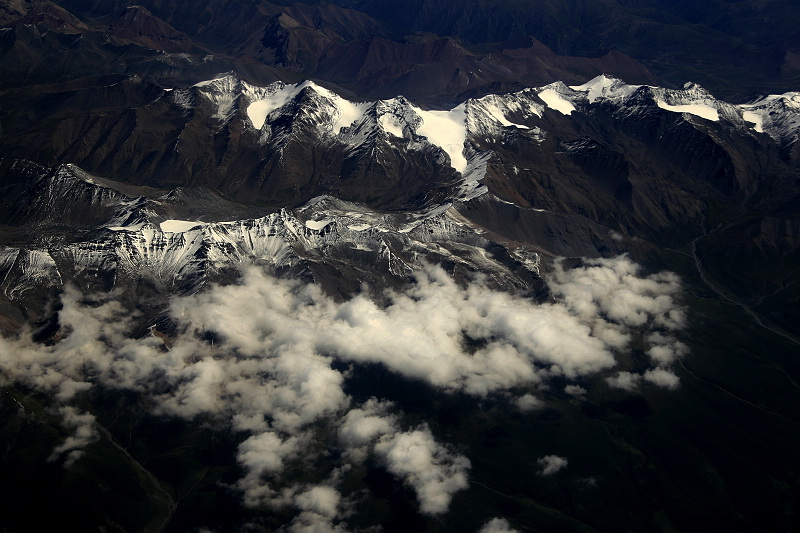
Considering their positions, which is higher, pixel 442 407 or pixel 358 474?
pixel 442 407

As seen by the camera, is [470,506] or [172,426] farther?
[172,426]

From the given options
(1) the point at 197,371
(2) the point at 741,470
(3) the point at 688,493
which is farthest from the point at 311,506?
(2) the point at 741,470

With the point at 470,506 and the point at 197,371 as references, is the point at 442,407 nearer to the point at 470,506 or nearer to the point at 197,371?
the point at 470,506

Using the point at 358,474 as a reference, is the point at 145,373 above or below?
above

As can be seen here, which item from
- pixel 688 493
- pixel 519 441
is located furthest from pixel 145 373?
pixel 688 493

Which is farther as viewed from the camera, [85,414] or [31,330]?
[31,330]

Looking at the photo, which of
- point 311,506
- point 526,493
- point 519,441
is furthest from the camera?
point 519,441

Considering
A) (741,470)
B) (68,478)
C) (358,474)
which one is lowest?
(68,478)

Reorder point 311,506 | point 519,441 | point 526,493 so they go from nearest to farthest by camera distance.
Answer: point 311,506, point 526,493, point 519,441

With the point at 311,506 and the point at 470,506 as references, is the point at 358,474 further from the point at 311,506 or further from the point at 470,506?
the point at 470,506
